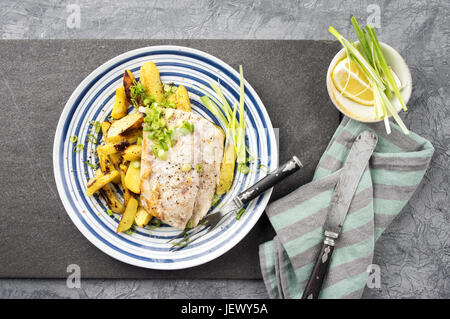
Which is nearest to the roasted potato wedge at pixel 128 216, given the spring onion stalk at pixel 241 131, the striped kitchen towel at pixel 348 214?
the spring onion stalk at pixel 241 131

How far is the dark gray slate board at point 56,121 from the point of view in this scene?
237cm

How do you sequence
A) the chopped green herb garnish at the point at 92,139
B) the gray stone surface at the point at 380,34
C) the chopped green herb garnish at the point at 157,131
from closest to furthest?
the chopped green herb garnish at the point at 157,131, the chopped green herb garnish at the point at 92,139, the gray stone surface at the point at 380,34

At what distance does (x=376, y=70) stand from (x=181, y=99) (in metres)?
1.21

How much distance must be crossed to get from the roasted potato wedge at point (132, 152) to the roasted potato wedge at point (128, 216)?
0.26 m

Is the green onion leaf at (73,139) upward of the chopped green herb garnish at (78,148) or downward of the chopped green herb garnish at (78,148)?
upward

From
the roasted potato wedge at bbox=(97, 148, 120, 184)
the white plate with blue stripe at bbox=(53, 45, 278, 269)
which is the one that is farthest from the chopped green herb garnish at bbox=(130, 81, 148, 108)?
the roasted potato wedge at bbox=(97, 148, 120, 184)

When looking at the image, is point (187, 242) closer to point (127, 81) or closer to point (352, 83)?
point (127, 81)

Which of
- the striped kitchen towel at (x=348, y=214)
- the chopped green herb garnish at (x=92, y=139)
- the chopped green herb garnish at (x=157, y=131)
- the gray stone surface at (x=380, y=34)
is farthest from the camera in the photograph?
the gray stone surface at (x=380, y=34)

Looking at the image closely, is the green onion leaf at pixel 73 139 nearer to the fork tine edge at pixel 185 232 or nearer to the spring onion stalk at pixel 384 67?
the fork tine edge at pixel 185 232

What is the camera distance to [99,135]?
232cm

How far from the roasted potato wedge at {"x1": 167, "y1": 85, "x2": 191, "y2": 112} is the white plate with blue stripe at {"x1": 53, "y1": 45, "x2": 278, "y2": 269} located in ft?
0.29

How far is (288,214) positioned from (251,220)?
241 mm

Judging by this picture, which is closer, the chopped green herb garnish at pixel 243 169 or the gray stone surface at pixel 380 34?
the chopped green herb garnish at pixel 243 169

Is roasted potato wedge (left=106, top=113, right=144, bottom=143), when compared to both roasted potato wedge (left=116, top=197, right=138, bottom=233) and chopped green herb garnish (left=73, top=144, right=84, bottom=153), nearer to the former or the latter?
chopped green herb garnish (left=73, top=144, right=84, bottom=153)
